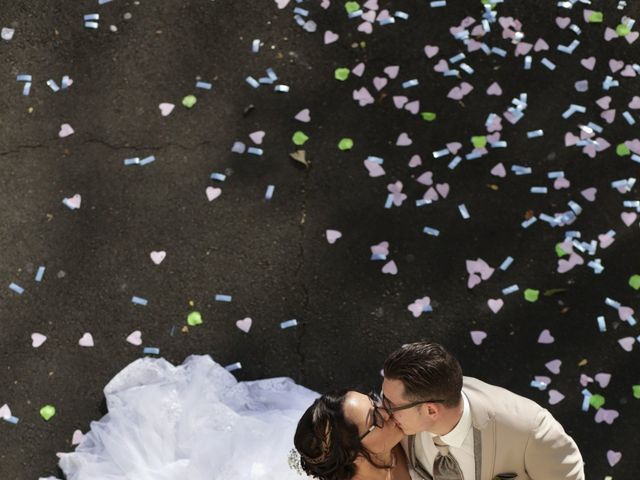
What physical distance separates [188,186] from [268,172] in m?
0.51

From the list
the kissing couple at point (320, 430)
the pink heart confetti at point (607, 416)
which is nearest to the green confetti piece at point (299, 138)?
the kissing couple at point (320, 430)

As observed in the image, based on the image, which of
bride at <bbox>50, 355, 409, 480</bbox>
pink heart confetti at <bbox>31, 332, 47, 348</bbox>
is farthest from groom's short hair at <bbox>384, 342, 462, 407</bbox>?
pink heart confetti at <bbox>31, 332, 47, 348</bbox>

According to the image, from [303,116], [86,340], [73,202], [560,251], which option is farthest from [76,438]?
[560,251]

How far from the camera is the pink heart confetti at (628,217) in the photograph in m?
4.78

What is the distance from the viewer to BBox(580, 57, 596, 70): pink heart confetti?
5.02 m

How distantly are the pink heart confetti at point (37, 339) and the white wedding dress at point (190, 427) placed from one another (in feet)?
1.75

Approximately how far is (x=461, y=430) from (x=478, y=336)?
1544mm

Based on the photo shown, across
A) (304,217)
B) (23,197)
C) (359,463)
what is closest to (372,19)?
(304,217)

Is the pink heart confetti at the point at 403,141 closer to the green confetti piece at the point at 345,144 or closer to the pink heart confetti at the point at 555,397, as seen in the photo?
the green confetti piece at the point at 345,144

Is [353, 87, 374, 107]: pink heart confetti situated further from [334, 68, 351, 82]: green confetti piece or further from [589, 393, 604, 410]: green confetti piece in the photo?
[589, 393, 604, 410]: green confetti piece

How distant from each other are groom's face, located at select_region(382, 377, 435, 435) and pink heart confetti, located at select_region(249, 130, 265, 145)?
2269mm

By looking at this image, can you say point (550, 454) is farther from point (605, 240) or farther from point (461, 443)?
point (605, 240)

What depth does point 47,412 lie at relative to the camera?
462 cm

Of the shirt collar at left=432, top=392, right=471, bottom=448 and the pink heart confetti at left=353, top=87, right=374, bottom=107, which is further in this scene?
the pink heart confetti at left=353, top=87, right=374, bottom=107
